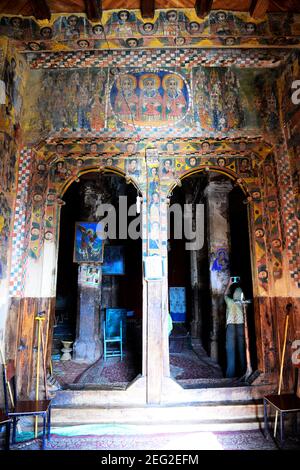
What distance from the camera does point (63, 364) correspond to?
7.26 m

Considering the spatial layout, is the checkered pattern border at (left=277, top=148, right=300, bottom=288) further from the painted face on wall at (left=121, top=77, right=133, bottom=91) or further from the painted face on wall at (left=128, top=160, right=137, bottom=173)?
the painted face on wall at (left=121, top=77, right=133, bottom=91)

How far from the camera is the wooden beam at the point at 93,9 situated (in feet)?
14.5

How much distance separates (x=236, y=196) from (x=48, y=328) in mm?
6619

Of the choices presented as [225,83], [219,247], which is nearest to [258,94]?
[225,83]

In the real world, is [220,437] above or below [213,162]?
below

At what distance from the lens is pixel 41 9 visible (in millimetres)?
4555

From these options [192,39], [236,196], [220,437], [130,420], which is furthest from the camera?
[236,196]

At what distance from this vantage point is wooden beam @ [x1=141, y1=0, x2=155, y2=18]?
4488 mm

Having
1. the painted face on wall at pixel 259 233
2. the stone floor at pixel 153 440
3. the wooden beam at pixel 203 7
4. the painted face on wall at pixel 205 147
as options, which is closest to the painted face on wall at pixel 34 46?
the wooden beam at pixel 203 7

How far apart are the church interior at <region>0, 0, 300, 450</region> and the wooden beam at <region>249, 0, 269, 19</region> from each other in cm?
2

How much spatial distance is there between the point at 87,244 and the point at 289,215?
4987mm

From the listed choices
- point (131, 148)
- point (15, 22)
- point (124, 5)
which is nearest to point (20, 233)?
point (131, 148)

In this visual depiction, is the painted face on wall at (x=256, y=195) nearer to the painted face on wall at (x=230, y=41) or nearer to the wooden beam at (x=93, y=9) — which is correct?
the painted face on wall at (x=230, y=41)

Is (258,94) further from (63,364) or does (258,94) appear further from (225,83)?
(63,364)
